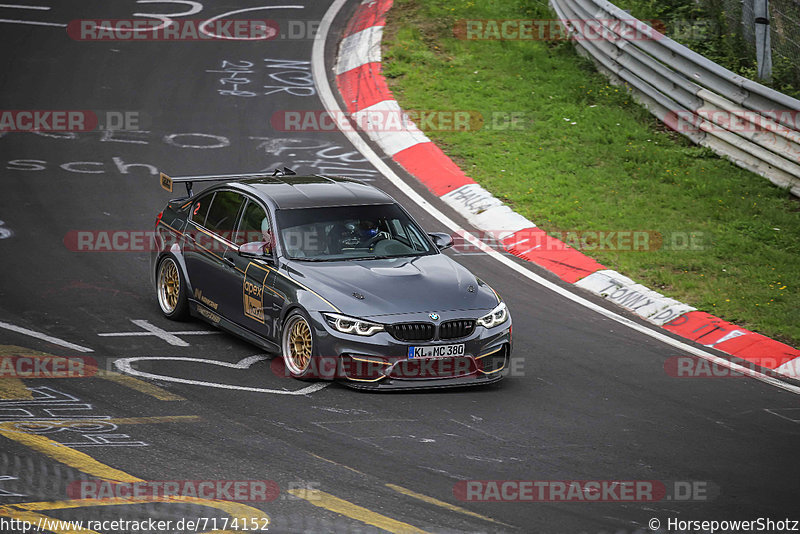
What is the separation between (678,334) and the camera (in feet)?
36.9

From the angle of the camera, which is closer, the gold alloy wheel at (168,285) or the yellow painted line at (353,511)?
the yellow painted line at (353,511)

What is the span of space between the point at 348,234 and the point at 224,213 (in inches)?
57.2

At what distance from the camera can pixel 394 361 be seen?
28.8 feet

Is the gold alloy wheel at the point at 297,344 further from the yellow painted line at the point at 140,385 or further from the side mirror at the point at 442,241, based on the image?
the side mirror at the point at 442,241

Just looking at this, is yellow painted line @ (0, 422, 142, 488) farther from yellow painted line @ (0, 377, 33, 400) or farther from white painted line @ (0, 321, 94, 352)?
white painted line @ (0, 321, 94, 352)

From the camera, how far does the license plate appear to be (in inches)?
348

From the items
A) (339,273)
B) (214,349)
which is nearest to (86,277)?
(214,349)

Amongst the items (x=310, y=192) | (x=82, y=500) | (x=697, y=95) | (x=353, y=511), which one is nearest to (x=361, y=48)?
(x=697, y=95)

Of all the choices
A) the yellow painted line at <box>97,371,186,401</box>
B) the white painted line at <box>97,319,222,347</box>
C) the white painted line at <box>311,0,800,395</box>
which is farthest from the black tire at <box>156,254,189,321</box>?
the white painted line at <box>311,0,800,395</box>

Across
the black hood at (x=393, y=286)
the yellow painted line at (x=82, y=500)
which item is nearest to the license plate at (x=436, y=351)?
the black hood at (x=393, y=286)

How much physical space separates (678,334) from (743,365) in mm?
921

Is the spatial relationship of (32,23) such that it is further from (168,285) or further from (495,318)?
(495,318)

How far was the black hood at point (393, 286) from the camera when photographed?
8906 mm

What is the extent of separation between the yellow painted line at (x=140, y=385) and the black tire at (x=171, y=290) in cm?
182
